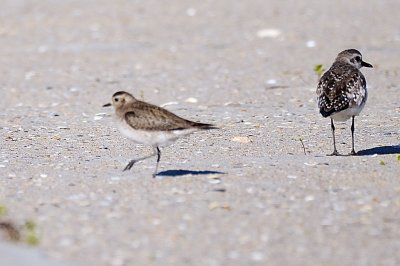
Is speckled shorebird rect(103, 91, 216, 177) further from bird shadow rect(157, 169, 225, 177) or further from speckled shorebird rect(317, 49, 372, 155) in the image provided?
speckled shorebird rect(317, 49, 372, 155)

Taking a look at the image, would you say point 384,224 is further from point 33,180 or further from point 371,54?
point 371,54

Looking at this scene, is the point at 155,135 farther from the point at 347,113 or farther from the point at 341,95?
Answer: the point at 347,113

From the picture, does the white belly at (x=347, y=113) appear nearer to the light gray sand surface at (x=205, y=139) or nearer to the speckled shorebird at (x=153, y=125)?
the light gray sand surface at (x=205, y=139)

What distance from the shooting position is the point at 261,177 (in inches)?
369

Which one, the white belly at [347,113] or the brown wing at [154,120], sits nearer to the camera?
Answer: the brown wing at [154,120]

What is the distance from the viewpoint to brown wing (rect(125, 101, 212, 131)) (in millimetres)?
9305

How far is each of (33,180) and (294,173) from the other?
2.55 metres

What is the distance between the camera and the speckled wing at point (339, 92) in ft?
35.2

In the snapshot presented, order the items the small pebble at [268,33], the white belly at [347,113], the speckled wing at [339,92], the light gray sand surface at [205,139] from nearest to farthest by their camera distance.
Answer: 1. the light gray sand surface at [205,139]
2. the speckled wing at [339,92]
3. the white belly at [347,113]
4. the small pebble at [268,33]

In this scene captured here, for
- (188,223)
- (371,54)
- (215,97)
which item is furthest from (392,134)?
(371,54)

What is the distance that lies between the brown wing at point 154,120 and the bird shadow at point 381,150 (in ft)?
8.07

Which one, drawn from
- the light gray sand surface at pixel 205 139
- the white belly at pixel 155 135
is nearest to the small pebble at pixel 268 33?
the light gray sand surface at pixel 205 139

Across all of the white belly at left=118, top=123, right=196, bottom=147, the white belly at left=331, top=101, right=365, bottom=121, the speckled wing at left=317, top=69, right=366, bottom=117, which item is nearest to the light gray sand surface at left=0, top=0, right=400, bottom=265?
the white belly at left=118, top=123, right=196, bottom=147

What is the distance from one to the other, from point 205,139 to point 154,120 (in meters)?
2.60
